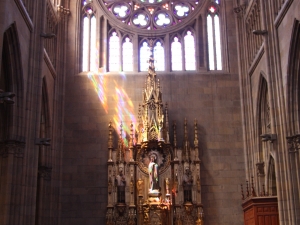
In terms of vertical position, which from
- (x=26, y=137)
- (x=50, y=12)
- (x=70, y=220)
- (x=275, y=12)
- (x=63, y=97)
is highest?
(x=50, y=12)

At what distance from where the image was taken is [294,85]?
62.9ft

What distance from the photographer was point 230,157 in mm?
24922

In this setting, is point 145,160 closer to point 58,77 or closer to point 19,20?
point 58,77

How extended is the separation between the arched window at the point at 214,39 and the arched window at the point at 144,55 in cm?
327

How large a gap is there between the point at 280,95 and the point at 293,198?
3.97 metres

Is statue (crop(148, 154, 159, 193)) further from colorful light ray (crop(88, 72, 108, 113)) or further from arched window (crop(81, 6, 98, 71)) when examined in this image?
arched window (crop(81, 6, 98, 71))

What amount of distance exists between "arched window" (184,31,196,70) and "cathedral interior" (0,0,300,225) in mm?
54

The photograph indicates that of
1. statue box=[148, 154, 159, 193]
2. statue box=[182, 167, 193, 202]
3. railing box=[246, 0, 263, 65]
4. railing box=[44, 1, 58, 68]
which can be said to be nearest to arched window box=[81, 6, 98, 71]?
railing box=[44, 1, 58, 68]

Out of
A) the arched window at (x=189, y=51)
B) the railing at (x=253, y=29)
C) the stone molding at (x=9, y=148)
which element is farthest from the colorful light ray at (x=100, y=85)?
the stone molding at (x=9, y=148)

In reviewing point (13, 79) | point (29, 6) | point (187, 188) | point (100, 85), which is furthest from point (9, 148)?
point (187, 188)

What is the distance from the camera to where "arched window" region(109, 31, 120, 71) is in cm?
2681

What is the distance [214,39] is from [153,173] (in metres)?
8.27

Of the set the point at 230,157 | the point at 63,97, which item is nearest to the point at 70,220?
the point at 63,97

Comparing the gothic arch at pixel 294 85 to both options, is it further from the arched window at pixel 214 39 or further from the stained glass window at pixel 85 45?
the stained glass window at pixel 85 45
